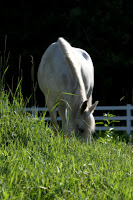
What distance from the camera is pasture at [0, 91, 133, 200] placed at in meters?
2.41

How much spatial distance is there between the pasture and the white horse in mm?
626

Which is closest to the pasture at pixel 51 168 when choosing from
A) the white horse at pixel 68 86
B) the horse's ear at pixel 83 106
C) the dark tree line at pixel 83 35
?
the white horse at pixel 68 86

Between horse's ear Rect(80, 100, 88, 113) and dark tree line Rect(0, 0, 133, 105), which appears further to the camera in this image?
dark tree line Rect(0, 0, 133, 105)

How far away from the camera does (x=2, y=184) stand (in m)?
2.42

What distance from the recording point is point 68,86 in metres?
5.12

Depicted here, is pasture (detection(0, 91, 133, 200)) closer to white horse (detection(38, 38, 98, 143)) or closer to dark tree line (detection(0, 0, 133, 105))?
white horse (detection(38, 38, 98, 143))

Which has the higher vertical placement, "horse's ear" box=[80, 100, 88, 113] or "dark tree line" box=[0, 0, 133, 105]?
"dark tree line" box=[0, 0, 133, 105]

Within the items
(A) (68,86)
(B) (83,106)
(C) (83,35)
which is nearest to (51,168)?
(B) (83,106)

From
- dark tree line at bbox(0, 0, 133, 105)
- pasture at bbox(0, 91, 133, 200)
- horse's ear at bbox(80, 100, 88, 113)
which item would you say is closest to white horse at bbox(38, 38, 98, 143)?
horse's ear at bbox(80, 100, 88, 113)

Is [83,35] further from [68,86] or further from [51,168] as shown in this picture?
[51,168]

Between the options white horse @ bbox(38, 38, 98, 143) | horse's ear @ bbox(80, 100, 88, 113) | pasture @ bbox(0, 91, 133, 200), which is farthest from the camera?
white horse @ bbox(38, 38, 98, 143)

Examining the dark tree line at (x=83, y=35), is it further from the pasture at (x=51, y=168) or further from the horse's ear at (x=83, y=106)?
the pasture at (x=51, y=168)

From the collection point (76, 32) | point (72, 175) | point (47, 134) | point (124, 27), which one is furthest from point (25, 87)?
point (72, 175)

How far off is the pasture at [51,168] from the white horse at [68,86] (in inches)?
24.6
